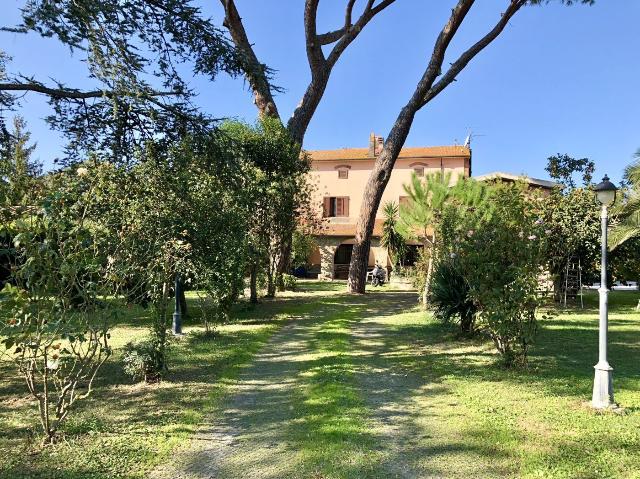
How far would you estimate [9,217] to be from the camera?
13.2 feet

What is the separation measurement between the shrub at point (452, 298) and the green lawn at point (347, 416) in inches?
23.5

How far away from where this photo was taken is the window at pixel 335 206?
107 ft

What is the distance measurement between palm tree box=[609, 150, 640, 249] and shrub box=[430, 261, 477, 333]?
7.78 m

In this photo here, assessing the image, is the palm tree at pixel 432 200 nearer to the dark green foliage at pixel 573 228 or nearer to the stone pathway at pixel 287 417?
the dark green foliage at pixel 573 228

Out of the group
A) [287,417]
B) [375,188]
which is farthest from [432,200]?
[287,417]

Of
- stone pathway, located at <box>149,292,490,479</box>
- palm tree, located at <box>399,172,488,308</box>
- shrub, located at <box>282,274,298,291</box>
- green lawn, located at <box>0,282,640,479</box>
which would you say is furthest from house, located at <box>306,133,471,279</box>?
green lawn, located at <box>0,282,640,479</box>

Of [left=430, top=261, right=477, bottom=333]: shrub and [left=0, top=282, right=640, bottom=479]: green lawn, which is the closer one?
[left=0, top=282, right=640, bottom=479]: green lawn

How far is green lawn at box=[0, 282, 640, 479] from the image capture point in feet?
12.7

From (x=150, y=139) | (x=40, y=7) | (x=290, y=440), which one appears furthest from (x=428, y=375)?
(x=40, y=7)

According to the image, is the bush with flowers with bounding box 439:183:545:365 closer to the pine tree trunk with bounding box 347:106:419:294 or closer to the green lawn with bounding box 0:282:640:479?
the green lawn with bounding box 0:282:640:479

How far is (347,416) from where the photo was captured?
4.97 m

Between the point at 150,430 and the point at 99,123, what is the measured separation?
3.90 metres

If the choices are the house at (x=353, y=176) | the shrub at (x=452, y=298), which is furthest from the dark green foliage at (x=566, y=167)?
the shrub at (x=452, y=298)

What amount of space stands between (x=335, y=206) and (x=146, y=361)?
26.9m
